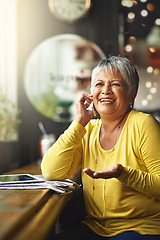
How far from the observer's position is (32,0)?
106 inches

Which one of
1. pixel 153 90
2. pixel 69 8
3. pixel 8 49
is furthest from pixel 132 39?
pixel 8 49

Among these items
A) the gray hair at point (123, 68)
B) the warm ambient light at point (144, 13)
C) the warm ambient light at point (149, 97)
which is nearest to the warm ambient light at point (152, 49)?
the warm ambient light at point (144, 13)

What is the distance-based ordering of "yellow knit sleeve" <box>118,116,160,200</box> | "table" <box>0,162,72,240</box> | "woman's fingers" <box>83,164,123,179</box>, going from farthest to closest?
"yellow knit sleeve" <box>118,116,160,200</box>
"woman's fingers" <box>83,164,123,179</box>
"table" <box>0,162,72,240</box>

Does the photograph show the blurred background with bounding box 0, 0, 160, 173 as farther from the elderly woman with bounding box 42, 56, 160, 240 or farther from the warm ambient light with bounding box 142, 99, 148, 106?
the elderly woman with bounding box 42, 56, 160, 240

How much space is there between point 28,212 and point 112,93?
2.20ft

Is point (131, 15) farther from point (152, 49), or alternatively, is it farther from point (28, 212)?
point (28, 212)

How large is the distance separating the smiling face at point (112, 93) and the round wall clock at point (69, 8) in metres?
1.51

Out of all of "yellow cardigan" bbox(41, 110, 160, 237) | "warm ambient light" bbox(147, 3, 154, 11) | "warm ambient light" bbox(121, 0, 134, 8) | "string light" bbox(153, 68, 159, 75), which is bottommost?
"yellow cardigan" bbox(41, 110, 160, 237)

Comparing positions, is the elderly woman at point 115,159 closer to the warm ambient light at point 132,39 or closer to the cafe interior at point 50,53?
the cafe interior at point 50,53

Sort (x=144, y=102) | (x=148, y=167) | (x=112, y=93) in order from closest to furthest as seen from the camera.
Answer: (x=148, y=167)
(x=112, y=93)
(x=144, y=102)

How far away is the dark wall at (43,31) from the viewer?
2699mm

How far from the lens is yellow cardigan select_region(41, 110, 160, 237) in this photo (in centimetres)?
117

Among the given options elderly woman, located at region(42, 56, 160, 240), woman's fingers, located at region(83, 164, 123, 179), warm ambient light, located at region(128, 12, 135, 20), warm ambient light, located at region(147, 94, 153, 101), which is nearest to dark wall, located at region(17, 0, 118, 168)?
warm ambient light, located at region(128, 12, 135, 20)

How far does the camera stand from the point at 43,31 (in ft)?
8.91
